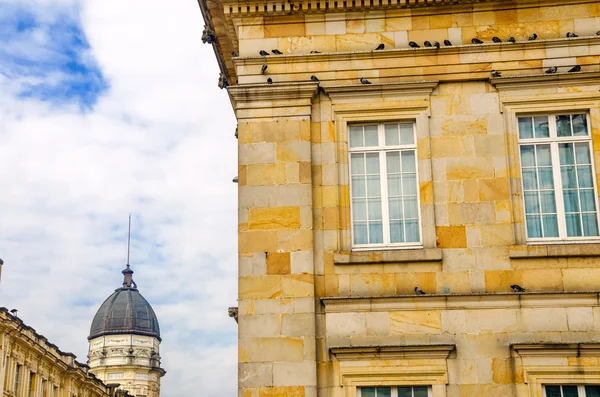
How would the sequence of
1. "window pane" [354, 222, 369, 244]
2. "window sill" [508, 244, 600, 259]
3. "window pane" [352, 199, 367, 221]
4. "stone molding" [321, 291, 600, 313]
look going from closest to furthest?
"stone molding" [321, 291, 600, 313] < "window sill" [508, 244, 600, 259] < "window pane" [354, 222, 369, 244] < "window pane" [352, 199, 367, 221]

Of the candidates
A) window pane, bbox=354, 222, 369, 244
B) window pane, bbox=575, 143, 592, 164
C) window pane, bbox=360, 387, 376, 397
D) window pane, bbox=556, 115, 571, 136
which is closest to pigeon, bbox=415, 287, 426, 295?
window pane, bbox=354, 222, 369, 244

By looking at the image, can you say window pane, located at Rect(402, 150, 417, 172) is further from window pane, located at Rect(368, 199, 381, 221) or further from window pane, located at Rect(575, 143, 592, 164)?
window pane, located at Rect(575, 143, 592, 164)

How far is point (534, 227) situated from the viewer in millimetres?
18156

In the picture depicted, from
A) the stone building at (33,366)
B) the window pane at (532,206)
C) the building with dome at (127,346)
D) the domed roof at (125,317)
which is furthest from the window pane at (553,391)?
the domed roof at (125,317)

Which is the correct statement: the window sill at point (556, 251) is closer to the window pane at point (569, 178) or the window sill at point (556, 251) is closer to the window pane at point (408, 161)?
the window pane at point (569, 178)

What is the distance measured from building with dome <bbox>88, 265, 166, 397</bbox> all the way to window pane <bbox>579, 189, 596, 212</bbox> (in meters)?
105

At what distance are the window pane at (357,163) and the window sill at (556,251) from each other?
129 inches

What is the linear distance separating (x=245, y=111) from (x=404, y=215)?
3.69 meters

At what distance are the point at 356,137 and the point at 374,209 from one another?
1503 millimetres

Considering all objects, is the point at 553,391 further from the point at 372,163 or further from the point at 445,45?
the point at 445,45

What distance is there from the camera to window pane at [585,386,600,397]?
16891mm

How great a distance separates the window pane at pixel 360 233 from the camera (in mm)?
18391

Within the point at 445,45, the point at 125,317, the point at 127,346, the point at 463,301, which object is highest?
the point at 125,317

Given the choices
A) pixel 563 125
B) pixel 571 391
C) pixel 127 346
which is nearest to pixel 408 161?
pixel 563 125
